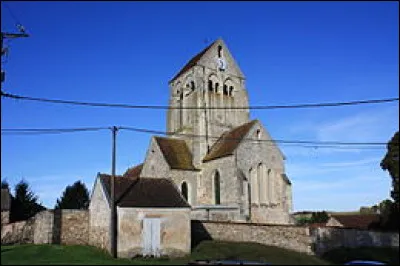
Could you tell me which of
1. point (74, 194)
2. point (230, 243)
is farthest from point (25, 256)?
point (74, 194)

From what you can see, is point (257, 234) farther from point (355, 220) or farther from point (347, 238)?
point (355, 220)

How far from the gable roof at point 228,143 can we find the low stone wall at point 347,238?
11616mm

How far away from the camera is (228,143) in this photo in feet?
124

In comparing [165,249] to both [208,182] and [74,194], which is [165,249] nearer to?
[208,182]

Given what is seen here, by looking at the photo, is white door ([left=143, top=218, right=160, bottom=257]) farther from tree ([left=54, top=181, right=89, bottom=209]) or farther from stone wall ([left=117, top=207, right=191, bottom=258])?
tree ([left=54, top=181, right=89, bottom=209])

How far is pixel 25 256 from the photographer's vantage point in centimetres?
2209

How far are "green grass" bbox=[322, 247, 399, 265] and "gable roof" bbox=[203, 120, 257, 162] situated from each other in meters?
13.1

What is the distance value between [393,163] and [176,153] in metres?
18.6

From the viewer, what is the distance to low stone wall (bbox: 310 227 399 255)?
1013 inches

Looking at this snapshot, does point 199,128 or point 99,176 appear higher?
point 199,128

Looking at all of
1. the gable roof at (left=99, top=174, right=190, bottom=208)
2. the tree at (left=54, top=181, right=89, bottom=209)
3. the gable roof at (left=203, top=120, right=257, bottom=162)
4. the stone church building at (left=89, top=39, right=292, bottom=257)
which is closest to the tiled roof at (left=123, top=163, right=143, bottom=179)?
the stone church building at (left=89, top=39, right=292, bottom=257)

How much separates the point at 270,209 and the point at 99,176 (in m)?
15.9

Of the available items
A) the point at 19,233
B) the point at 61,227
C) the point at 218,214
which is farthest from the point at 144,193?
the point at 19,233

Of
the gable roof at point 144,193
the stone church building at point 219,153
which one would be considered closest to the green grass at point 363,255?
the gable roof at point 144,193
